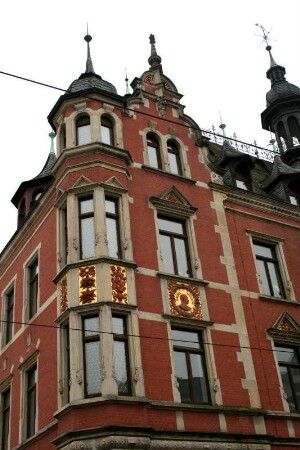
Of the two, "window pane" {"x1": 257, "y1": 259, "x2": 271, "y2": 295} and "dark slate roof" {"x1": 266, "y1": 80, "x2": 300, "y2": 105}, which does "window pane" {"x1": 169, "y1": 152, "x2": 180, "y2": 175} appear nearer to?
"window pane" {"x1": 257, "y1": 259, "x2": 271, "y2": 295}

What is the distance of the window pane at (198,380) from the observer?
56.9 ft

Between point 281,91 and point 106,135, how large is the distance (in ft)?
57.5

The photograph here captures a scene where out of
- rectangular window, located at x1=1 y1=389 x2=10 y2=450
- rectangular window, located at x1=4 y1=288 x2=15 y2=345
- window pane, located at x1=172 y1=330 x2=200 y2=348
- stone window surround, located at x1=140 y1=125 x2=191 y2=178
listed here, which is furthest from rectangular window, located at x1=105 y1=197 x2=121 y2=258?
rectangular window, located at x1=1 y1=389 x2=10 y2=450

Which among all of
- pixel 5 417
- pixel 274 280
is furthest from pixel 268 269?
pixel 5 417

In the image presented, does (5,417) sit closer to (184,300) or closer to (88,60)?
(184,300)

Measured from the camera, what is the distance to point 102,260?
56.5 feet

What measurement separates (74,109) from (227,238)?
22.3 feet

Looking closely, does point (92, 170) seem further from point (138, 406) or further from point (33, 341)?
point (138, 406)

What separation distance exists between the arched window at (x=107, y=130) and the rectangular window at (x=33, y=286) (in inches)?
195

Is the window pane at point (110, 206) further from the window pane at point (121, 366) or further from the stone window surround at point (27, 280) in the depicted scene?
the window pane at point (121, 366)

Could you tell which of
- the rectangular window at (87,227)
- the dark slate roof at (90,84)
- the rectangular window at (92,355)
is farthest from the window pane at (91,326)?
the dark slate roof at (90,84)

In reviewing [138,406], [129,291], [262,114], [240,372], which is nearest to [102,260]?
[129,291]

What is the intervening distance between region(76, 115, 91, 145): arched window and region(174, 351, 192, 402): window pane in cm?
759

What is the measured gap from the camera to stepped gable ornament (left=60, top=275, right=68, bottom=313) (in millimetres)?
17406
